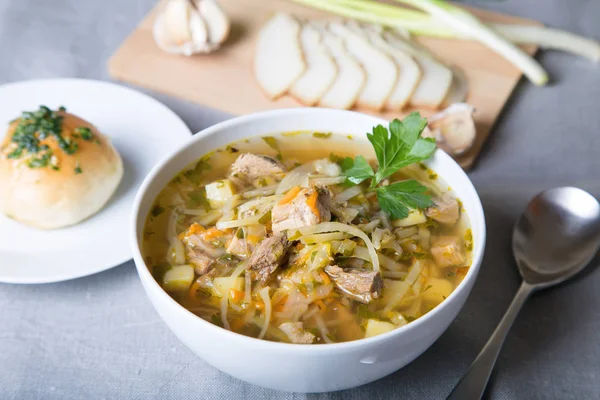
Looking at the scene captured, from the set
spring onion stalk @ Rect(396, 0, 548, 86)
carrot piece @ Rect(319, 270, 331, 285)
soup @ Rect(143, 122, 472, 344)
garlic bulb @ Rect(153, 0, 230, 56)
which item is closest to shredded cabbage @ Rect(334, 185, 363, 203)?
soup @ Rect(143, 122, 472, 344)

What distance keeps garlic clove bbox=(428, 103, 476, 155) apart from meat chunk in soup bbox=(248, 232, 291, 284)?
1295mm

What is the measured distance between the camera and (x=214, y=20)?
3.82 m

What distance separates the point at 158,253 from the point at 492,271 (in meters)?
1.39

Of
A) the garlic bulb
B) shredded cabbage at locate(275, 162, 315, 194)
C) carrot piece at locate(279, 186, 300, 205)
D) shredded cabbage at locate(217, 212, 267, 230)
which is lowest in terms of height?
the garlic bulb

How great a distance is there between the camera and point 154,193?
243cm

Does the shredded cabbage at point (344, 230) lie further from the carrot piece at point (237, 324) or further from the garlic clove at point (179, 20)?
the garlic clove at point (179, 20)

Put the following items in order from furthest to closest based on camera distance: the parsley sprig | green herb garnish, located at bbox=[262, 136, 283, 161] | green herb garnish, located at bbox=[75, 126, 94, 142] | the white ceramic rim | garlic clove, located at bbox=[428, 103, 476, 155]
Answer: garlic clove, located at bbox=[428, 103, 476, 155] → green herb garnish, located at bbox=[75, 126, 94, 142] → green herb garnish, located at bbox=[262, 136, 283, 161] → the parsley sprig → the white ceramic rim

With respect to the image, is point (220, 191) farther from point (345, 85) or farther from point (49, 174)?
point (345, 85)

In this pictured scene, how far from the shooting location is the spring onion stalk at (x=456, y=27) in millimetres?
3875

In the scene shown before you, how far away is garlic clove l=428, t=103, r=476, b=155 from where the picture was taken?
3.22 meters

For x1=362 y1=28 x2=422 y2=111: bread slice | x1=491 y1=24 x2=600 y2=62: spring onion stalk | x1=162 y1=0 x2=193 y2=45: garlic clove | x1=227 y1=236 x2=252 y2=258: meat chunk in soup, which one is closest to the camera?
x1=227 y1=236 x2=252 y2=258: meat chunk in soup

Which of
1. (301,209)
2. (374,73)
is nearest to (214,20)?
(374,73)

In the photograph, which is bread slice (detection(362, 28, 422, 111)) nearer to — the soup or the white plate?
the soup

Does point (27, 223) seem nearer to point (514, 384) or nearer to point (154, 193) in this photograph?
point (154, 193)
